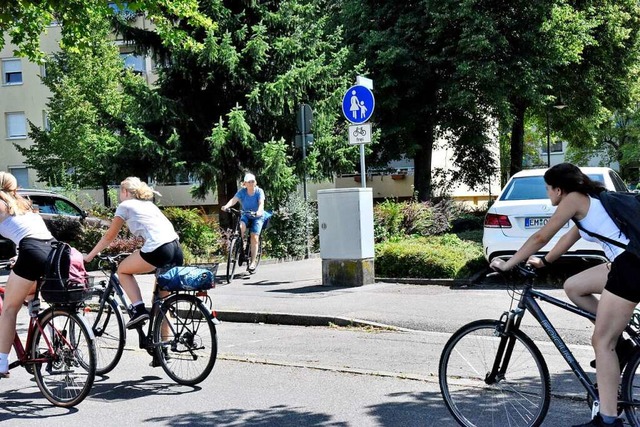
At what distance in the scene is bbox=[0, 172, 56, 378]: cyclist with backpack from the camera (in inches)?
221

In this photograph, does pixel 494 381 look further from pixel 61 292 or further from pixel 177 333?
pixel 61 292

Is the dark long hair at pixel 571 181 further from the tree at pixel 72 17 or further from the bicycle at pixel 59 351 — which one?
the tree at pixel 72 17

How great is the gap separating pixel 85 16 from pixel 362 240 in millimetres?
7350

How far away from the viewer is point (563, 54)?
23.1m

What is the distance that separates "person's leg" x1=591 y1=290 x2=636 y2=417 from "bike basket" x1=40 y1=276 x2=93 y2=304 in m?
3.73

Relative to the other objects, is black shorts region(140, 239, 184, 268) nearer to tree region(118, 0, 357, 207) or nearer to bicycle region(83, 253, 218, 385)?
bicycle region(83, 253, 218, 385)

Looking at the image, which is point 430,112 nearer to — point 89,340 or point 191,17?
point 191,17

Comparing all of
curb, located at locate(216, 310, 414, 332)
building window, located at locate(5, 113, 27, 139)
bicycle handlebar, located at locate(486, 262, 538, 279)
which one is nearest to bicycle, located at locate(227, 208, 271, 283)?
curb, located at locate(216, 310, 414, 332)

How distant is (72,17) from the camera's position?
13.6m

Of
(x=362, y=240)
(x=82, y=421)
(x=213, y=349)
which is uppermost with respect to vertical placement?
(x=362, y=240)

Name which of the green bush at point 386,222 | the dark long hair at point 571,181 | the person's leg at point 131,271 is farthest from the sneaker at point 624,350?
the green bush at point 386,222

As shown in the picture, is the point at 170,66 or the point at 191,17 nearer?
the point at 191,17

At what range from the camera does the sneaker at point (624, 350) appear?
414 cm

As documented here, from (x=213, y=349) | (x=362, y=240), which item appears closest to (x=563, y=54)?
(x=362, y=240)
